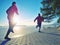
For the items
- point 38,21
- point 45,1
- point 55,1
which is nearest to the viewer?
point 38,21

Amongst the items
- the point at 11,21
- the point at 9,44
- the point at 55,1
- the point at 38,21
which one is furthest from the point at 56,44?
the point at 55,1

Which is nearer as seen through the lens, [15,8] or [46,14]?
[15,8]

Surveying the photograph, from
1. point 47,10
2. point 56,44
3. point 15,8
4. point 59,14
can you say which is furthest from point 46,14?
point 56,44

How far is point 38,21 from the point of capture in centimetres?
2144

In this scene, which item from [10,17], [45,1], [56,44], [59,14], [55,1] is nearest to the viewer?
[56,44]

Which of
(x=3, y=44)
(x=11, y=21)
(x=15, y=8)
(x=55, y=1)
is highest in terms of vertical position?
(x=55, y=1)

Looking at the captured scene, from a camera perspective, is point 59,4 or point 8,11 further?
point 59,4

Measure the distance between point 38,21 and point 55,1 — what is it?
5554 mm

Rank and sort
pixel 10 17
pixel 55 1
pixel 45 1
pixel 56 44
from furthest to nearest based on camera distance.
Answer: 1. pixel 45 1
2. pixel 55 1
3. pixel 10 17
4. pixel 56 44

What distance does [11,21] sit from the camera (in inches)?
452

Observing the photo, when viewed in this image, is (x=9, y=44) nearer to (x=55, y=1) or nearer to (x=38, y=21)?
(x=38, y=21)

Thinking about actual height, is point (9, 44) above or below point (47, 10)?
below

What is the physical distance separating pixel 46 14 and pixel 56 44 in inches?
1072

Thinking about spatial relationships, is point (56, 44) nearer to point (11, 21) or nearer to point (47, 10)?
point (11, 21)
